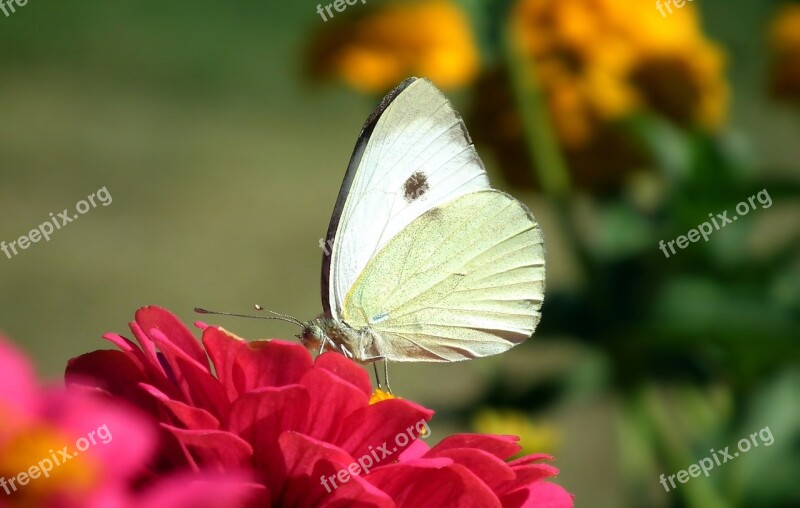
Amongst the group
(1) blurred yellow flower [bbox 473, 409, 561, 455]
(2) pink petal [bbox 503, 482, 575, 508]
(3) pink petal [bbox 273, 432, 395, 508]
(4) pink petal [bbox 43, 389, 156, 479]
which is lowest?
(1) blurred yellow flower [bbox 473, 409, 561, 455]

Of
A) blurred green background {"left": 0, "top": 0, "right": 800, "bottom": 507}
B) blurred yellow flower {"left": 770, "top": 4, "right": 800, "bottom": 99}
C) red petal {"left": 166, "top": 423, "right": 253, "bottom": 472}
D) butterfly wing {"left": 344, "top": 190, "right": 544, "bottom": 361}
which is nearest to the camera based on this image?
red petal {"left": 166, "top": 423, "right": 253, "bottom": 472}

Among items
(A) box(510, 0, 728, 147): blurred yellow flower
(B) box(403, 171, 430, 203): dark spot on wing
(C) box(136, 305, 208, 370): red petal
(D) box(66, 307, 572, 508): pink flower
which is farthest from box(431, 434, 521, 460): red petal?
(A) box(510, 0, 728, 147): blurred yellow flower

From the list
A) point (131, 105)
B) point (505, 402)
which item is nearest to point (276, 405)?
point (505, 402)

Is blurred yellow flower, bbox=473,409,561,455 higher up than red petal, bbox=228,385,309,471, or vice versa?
red petal, bbox=228,385,309,471

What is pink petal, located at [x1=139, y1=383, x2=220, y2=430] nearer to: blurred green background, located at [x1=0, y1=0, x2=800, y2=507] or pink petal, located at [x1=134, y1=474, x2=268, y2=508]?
pink petal, located at [x1=134, y1=474, x2=268, y2=508]

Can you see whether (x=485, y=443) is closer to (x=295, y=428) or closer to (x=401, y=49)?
(x=295, y=428)

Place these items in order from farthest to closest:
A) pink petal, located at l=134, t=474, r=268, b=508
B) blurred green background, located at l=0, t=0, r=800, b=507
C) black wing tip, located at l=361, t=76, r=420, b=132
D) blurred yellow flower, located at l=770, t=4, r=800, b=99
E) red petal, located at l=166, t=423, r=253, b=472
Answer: blurred yellow flower, located at l=770, t=4, r=800, b=99
blurred green background, located at l=0, t=0, r=800, b=507
black wing tip, located at l=361, t=76, r=420, b=132
red petal, located at l=166, t=423, r=253, b=472
pink petal, located at l=134, t=474, r=268, b=508

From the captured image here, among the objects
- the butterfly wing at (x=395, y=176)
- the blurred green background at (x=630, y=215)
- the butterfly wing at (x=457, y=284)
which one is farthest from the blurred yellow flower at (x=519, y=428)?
the butterfly wing at (x=395, y=176)
